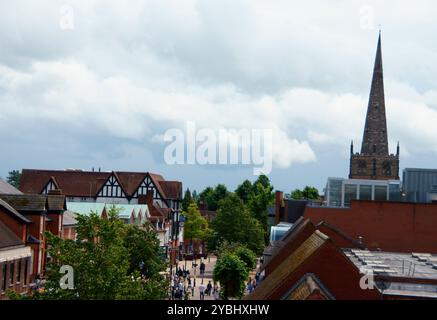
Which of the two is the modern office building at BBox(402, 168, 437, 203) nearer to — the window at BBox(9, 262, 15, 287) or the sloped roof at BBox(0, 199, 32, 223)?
the sloped roof at BBox(0, 199, 32, 223)

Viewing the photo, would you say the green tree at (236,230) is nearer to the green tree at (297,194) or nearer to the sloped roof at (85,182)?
the sloped roof at (85,182)

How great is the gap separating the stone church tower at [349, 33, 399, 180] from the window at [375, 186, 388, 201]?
55157mm

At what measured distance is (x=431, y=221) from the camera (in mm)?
42906

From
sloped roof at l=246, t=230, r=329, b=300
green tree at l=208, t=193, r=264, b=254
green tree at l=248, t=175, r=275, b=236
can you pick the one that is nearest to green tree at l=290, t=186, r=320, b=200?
green tree at l=248, t=175, r=275, b=236

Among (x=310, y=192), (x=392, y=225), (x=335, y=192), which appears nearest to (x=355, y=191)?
(x=335, y=192)

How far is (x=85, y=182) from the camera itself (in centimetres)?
10025

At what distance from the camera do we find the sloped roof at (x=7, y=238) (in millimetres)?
35656

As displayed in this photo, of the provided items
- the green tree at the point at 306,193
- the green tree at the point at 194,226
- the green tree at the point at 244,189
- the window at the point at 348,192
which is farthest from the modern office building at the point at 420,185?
the green tree at the point at 244,189

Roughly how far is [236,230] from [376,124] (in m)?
39.3

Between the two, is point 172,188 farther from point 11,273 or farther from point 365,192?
point 11,273

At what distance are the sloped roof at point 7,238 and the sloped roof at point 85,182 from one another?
187 feet

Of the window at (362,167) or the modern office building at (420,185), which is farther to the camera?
the window at (362,167)

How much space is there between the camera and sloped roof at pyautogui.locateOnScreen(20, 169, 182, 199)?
96.9 metres
